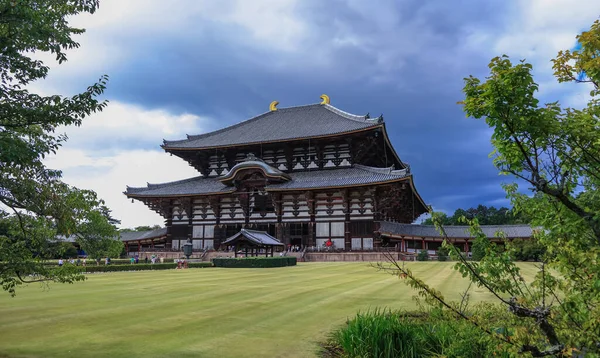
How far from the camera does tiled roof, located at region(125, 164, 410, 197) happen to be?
37094mm

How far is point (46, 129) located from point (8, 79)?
0.96m

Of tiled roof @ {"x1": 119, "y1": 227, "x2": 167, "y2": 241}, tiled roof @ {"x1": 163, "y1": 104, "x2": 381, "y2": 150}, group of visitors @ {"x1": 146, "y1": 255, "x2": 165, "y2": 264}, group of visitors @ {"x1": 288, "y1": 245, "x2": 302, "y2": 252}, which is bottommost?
group of visitors @ {"x1": 146, "y1": 255, "x2": 165, "y2": 264}

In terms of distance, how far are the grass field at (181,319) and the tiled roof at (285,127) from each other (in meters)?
29.1

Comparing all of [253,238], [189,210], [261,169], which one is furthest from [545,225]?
[189,210]

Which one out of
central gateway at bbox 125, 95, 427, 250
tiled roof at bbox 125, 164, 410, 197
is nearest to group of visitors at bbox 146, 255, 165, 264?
central gateway at bbox 125, 95, 427, 250

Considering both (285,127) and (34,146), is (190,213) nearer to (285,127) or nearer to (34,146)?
(285,127)

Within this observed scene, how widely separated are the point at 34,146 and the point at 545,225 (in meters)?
7.42

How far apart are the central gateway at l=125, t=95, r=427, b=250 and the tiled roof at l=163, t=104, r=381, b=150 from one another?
160 mm

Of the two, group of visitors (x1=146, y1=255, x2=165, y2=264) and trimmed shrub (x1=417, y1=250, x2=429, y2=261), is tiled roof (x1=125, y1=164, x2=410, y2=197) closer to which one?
group of visitors (x1=146, y1=255, x2=165, y2=264)

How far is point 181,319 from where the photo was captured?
880 cm

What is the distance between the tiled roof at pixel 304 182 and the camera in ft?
122

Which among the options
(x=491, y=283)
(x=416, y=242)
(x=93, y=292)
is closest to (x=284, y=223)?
(x=416, y=242)

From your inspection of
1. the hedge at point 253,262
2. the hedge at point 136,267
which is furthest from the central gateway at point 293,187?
A: the hedge at point 136,267

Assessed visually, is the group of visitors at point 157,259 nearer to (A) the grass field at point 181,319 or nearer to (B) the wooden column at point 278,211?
(B) the wooden column at point 278,211
